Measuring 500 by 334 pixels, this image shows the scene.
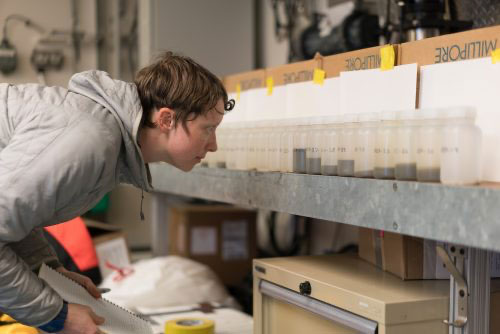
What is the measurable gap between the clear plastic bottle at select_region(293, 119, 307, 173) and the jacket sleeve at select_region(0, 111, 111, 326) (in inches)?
19.3

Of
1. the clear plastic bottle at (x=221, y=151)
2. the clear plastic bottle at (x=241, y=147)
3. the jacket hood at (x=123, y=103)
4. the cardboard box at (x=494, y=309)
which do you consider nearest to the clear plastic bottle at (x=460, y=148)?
the cardboard box at (x=494, y=309)

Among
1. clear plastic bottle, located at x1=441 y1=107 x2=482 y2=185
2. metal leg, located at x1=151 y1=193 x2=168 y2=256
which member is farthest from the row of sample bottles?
metal leg, located at x1=151 y1=193 x2=168 y2=256

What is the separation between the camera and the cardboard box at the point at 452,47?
4.01 feet

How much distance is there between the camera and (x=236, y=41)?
334 cm

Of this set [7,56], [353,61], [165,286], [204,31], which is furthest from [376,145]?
[7,56]

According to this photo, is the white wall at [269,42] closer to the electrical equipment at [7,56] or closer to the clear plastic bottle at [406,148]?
the electrical equipment at [7,56]

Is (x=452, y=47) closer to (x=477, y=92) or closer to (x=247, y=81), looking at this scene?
(x=477, y=92)

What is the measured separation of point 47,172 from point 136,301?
1184mm

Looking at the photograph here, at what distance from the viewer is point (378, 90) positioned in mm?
1440

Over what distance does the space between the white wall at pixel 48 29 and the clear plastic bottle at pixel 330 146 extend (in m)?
2.67

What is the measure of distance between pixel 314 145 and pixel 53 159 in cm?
60

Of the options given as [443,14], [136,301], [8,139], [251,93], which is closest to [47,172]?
[8,139]

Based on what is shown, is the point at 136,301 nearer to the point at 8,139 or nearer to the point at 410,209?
the point at 8,139

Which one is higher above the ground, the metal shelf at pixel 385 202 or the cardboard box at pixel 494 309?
the metal shelf at pixel 385 202
